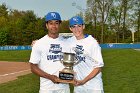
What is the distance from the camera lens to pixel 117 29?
282 ft

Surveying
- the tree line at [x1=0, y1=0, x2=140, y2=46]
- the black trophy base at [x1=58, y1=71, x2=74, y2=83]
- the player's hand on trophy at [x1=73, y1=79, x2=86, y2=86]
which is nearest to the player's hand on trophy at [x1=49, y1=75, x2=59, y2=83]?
the black trophy base at [x1=58, y1=71, x2=74, y2=83]

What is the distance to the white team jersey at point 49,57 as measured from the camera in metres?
5.75

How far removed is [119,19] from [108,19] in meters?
3.02

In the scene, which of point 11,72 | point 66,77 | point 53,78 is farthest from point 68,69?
point 11,72

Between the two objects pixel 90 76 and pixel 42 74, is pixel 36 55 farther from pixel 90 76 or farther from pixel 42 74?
pixel 90 76

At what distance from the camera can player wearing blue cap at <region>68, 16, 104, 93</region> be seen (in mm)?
5777

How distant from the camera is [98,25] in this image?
3349 inches

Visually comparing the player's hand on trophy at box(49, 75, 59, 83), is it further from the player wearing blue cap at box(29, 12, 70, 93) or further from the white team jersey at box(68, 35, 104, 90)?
the white team jersey at box(68, 35, 104, 90)

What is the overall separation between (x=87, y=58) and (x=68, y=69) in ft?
1.90

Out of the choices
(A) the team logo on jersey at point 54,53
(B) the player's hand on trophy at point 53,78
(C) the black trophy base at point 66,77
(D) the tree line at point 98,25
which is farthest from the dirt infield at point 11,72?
(D) the tree line at point 98,25

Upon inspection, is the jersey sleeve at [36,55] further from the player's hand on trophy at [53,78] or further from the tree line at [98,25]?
the tree line at [98,25]

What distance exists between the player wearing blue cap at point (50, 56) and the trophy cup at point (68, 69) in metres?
0.32

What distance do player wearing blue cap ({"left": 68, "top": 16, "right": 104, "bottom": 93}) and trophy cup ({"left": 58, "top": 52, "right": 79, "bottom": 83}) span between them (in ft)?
1.25

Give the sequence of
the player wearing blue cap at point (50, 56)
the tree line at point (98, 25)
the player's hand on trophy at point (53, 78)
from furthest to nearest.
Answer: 1. the tree line at point (98, 25)
2. the player wearing blue cap at point (50, 56)
3. the player's hand on trophy at point (53, 78)
